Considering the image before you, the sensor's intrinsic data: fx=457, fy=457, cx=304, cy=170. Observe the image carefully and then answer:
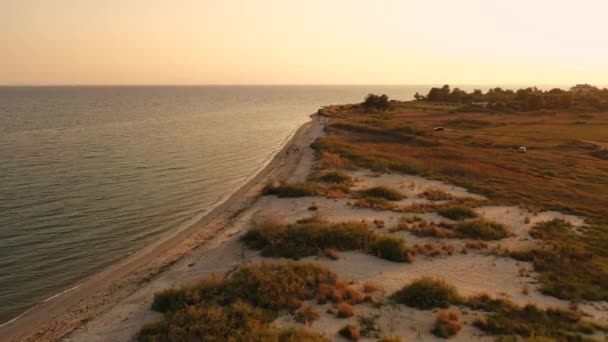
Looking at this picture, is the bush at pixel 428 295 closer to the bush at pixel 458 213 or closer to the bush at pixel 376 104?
the bush at pixel 458 213

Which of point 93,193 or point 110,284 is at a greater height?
point 93,193

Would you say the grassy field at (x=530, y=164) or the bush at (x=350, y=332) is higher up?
the grassy field at (x=530, y=164)

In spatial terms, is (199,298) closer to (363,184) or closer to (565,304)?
(565,304)

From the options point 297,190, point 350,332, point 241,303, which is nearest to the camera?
point 350,332

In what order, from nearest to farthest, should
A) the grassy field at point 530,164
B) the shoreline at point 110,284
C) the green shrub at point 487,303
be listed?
1. the green shrub at point 487,303
2. the shoreline at point 110,284
3. the grassy field at point 530,164

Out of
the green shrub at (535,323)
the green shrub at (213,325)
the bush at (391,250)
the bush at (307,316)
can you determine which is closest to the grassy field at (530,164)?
the green shrub at (535,323)

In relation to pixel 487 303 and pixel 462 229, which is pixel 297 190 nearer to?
pixel 462 229

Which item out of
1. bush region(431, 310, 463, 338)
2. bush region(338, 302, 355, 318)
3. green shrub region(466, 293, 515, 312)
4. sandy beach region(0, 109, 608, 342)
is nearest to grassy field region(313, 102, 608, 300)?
sandy beach region(0, 109, 608, 342)

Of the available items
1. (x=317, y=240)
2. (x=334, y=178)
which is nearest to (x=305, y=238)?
(x=317, y=240)
